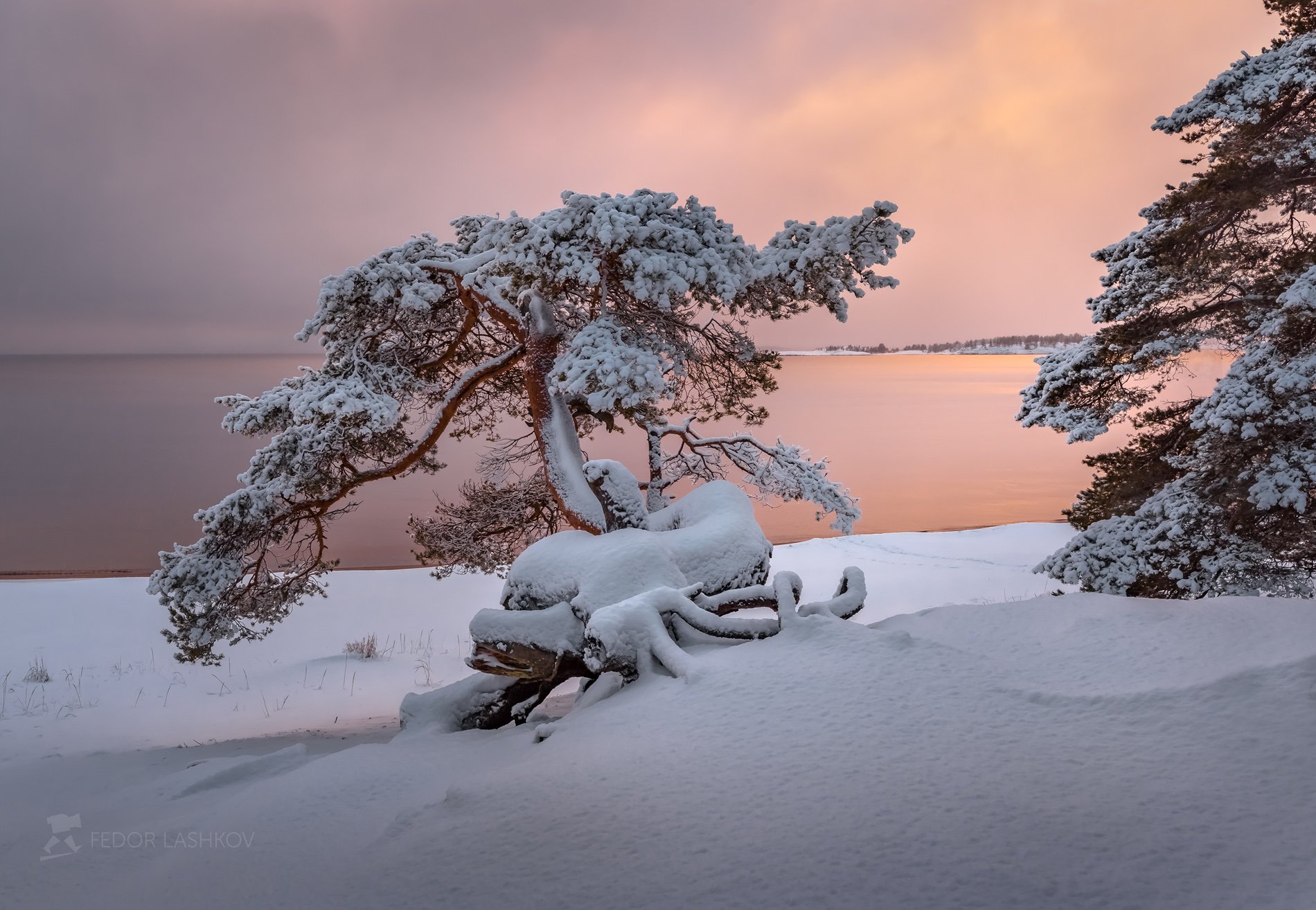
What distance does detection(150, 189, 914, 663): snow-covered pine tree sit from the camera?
7.34 metres

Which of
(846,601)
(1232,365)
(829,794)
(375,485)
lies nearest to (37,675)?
(846,601)

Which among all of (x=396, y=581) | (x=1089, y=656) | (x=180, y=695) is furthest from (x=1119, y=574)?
(x=396, y=581)

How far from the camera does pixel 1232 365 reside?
599 cm

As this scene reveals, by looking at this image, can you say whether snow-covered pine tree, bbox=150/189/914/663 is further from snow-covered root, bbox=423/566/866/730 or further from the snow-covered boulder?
snow-covered root, bbox=423/566/866/730

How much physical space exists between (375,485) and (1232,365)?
33.6 metres

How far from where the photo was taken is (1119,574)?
6.31 metres

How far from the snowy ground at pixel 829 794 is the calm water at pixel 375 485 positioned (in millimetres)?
20814

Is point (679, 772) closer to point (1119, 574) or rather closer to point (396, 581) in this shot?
point (1119, 574)

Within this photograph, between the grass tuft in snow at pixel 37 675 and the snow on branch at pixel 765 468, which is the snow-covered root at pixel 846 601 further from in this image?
the grass tuft in snow at pixel 37 675

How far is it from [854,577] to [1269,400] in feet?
10.9

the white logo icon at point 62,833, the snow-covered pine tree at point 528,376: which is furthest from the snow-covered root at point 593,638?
the white logo icon at point 62,833

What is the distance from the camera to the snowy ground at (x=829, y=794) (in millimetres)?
2191

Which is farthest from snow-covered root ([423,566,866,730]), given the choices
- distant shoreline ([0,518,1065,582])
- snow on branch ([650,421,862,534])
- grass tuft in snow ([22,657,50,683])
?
distant shoreline ([0,518,1065,582])

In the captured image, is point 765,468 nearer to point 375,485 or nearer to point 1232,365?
point 1232,365
